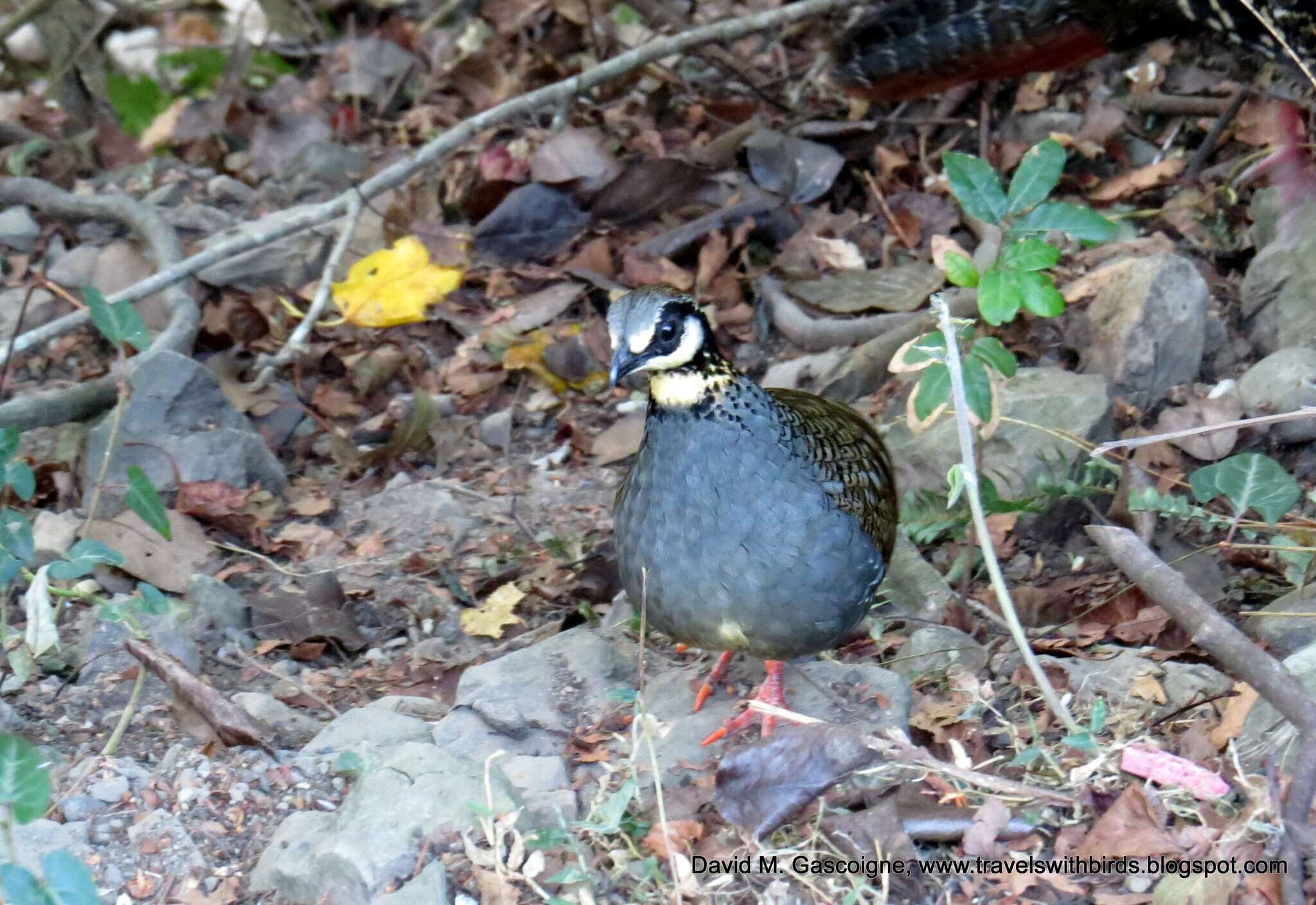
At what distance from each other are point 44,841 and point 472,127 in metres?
3.40

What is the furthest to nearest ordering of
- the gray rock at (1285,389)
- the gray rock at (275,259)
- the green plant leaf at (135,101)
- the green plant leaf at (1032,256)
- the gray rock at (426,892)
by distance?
the green plant leaf at (135,101)
the gray rock at (275,259)
the gray rock at (1285,389)
the green plant leaf at (1032,256)
the gray rock at (426,892)

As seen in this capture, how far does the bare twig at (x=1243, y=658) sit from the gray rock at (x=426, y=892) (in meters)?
1.52

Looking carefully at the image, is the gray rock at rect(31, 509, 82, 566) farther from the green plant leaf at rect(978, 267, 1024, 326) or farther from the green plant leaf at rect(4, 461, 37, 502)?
the green plant leaf at rect(978, 267, 1024, 326)

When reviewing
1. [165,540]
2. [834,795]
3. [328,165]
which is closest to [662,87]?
[328,165]

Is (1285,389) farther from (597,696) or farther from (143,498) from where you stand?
(143,498)

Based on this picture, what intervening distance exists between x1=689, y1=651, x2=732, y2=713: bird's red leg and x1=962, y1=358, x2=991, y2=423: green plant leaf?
87cm

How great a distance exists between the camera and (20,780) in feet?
8.46

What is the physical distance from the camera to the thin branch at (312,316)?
516 cm

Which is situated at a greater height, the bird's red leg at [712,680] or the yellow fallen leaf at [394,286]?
the bird's red leg at [712,680]

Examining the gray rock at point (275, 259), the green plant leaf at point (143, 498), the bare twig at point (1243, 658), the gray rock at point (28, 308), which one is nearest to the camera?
the bare twig at point (1243, 658)

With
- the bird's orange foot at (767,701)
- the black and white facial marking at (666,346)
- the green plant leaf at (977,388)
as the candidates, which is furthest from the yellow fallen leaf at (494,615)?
the green plant leaf at (977,388)

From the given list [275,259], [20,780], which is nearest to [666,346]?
[20,780]

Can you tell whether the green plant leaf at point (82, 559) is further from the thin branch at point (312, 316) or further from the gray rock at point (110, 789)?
the thin branch at point (312, 316)

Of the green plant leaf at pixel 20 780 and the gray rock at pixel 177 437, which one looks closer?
the green plant leaf at pixel 20 780
